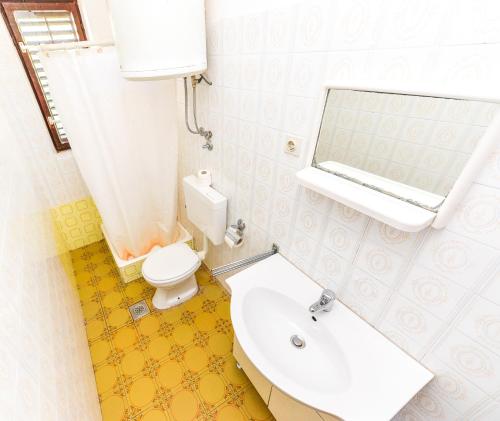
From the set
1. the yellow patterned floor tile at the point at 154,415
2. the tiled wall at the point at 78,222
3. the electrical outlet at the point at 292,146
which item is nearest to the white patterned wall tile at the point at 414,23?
the electrical outlet at the point at 292,146

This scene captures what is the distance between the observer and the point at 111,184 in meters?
1.71

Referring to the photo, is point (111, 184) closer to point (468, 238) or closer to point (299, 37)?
point (299, 37)

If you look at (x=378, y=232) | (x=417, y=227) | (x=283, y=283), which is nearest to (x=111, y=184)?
(x=283, y=283)

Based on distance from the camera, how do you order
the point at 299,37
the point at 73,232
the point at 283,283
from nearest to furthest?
1. the point at 299,37
2. the point at 283,283
3. the point at 73,232

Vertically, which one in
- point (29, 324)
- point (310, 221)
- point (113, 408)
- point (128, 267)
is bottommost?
point (113, 408)

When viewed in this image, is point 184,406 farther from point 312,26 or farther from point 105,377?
point 312,26

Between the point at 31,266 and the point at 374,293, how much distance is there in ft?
4.23

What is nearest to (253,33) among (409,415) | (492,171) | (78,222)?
(492,171)

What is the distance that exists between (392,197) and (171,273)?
1.44 m

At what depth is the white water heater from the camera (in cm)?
91

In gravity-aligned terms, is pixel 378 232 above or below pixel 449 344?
above

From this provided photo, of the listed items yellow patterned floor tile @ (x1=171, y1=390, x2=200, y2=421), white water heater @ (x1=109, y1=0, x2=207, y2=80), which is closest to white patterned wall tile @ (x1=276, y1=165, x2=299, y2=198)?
white water heater @ (x1=109, y1=0, x2=207, y2=80)

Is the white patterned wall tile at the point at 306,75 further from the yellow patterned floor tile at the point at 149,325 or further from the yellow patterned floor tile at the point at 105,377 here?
the yellow patterned floor tile at the point at 105,377

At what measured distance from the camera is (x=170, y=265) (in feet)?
5.73
